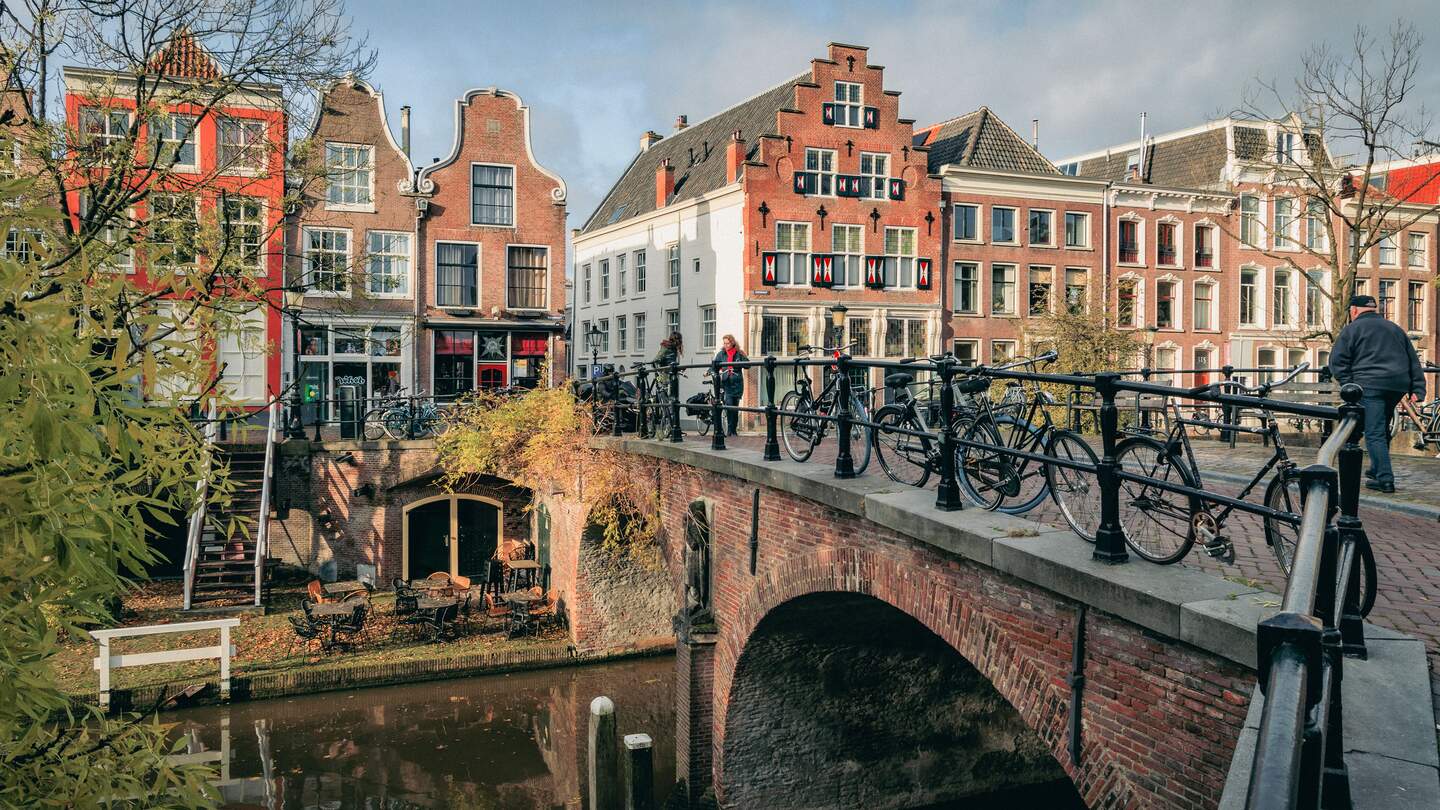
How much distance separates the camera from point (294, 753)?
12992 mm

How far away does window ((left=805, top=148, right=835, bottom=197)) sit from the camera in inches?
1117

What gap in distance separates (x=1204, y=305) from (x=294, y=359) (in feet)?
97.5

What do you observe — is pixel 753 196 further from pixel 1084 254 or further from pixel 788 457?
pixel 788 457

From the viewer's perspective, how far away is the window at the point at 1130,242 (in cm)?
3288

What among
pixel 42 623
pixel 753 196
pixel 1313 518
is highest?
pixel 753 196

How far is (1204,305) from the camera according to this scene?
34.2 metres

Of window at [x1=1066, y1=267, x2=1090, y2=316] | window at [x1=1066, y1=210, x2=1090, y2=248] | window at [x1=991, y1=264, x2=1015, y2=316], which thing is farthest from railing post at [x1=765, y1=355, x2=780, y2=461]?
window at [x1=1066, y1=210, x2=1090, y2=248]

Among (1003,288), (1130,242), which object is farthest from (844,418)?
(1130,242)

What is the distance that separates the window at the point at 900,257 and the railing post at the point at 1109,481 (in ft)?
82.8

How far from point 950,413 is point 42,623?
4.68 metres

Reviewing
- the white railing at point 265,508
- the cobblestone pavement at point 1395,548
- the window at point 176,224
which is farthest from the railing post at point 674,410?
the white railing at point 265,508

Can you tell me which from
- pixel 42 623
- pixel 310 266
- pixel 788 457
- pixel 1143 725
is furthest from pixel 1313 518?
pixel 310 266

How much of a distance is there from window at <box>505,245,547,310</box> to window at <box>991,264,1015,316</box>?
1433 cm

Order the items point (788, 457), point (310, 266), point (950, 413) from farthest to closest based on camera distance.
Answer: point (310, 266), point (788, 457), point (950, 413)
